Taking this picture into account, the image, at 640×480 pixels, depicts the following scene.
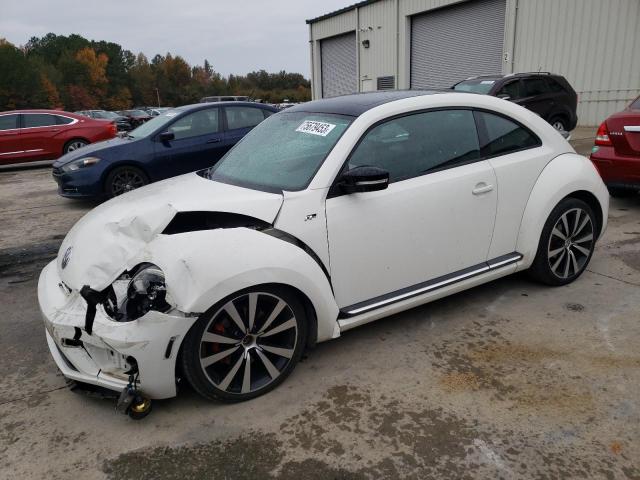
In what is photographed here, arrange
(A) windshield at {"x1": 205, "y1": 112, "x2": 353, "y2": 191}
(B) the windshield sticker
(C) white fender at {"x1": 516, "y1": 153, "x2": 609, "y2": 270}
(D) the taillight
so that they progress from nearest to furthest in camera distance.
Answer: (A) windshield at {"x1": 205, "y1": 112, "x2": 353, "y2": 191} → (B) the windshield sticker → (C) white fender at {"x1": 516, "y1": 153, "x2": 609, "y2": 270} → (D) the taillight

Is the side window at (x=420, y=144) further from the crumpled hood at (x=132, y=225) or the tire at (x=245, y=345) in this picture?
the tire at (x=245, y=345)

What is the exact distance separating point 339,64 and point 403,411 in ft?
87.8

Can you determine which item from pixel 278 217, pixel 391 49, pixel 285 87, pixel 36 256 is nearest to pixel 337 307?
pixel 278 217

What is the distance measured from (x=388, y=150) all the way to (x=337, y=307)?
40.6 inches

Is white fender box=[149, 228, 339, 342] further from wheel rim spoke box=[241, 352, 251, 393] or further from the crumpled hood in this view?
wheel rim spoke box=[241, 352, 251, 393]

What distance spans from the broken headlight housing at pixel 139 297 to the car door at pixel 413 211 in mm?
940

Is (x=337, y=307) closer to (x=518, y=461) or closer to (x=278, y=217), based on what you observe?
(x=278, y=217)

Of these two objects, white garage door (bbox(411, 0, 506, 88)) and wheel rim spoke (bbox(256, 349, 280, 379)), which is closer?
wheel rim spoke (bbox(256, 349, 280, 379))

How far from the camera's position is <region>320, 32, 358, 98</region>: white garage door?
26156mm

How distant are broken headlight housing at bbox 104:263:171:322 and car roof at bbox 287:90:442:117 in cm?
155

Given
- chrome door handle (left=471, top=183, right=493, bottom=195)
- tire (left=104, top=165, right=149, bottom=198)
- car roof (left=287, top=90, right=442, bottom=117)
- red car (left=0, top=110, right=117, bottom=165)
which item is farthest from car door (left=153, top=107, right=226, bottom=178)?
red car (left=0, top=110, right=117, bottom=165)

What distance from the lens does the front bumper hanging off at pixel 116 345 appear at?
2.38 m

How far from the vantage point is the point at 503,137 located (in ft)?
11.8

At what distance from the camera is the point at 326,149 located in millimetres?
3025
